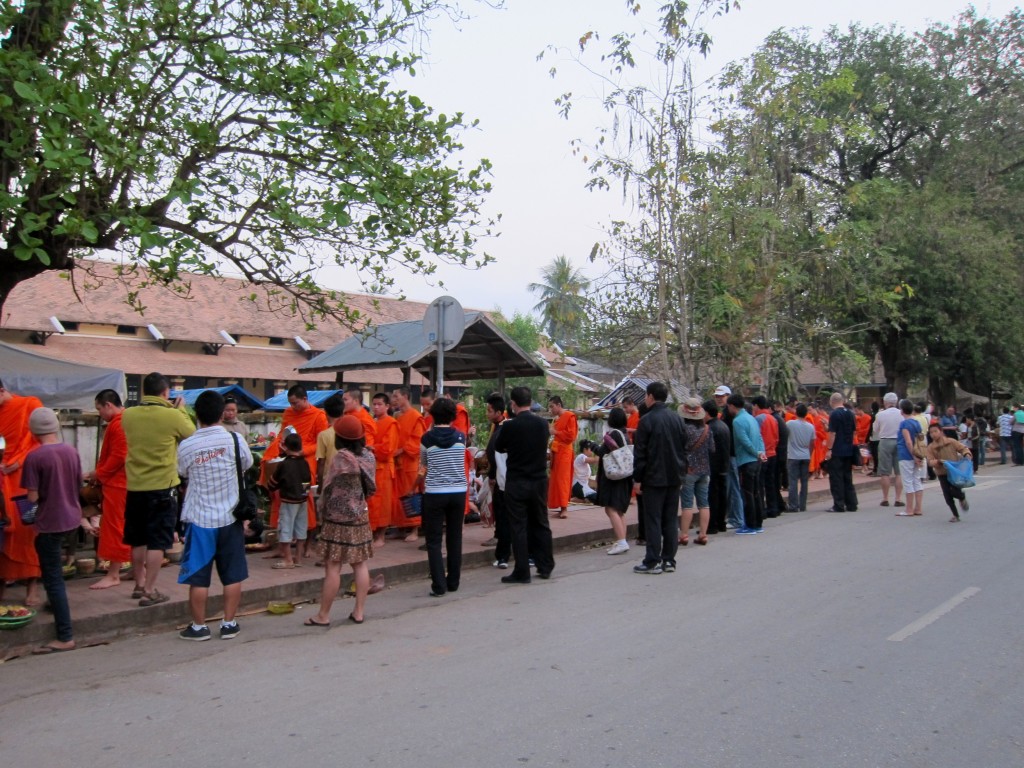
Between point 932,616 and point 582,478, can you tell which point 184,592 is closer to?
point 932,616

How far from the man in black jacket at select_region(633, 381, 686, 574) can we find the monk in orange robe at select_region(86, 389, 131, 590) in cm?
498

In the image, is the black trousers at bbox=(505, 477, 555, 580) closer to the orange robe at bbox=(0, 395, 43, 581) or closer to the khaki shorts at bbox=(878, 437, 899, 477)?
the orange robe at bbox=(0, 395, 43, 581)

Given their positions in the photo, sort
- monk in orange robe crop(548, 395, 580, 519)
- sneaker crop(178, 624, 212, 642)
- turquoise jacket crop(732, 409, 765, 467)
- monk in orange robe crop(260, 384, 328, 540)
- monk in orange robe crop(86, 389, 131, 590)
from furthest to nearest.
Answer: monk in orange robe crop(548, 395, 580, 519), turquoise jacket crop(732, 409, 765, 467), monk in orange robe crop(260, 384, 328, 540), monk in orange robe crop(86, 389, 131, 590), sneaker crop(178, 624, 212, 642)

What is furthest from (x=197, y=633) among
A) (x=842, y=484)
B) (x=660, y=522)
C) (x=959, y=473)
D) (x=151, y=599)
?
(x=842, y=484)

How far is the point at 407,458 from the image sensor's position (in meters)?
10.6

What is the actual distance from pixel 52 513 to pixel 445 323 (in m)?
4.92

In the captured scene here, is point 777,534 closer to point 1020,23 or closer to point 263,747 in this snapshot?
point 263,747

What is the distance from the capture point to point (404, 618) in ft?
23.7

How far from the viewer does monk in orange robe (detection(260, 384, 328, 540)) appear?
30.5ft

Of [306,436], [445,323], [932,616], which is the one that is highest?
[445,323]

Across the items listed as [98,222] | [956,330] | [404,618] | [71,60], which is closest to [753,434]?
[404,618]

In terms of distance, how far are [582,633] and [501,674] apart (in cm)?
119

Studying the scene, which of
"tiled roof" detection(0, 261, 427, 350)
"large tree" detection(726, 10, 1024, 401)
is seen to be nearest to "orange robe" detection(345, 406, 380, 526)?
"tiled roof" detection(0, 261, 427, 350)

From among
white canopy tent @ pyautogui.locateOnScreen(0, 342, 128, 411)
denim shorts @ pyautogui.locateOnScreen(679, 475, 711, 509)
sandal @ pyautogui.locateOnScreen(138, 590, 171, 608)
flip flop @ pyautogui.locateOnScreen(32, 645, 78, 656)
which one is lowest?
flip flop @ pyautogui.locateOnScreen(32, 645, 78, 656)
